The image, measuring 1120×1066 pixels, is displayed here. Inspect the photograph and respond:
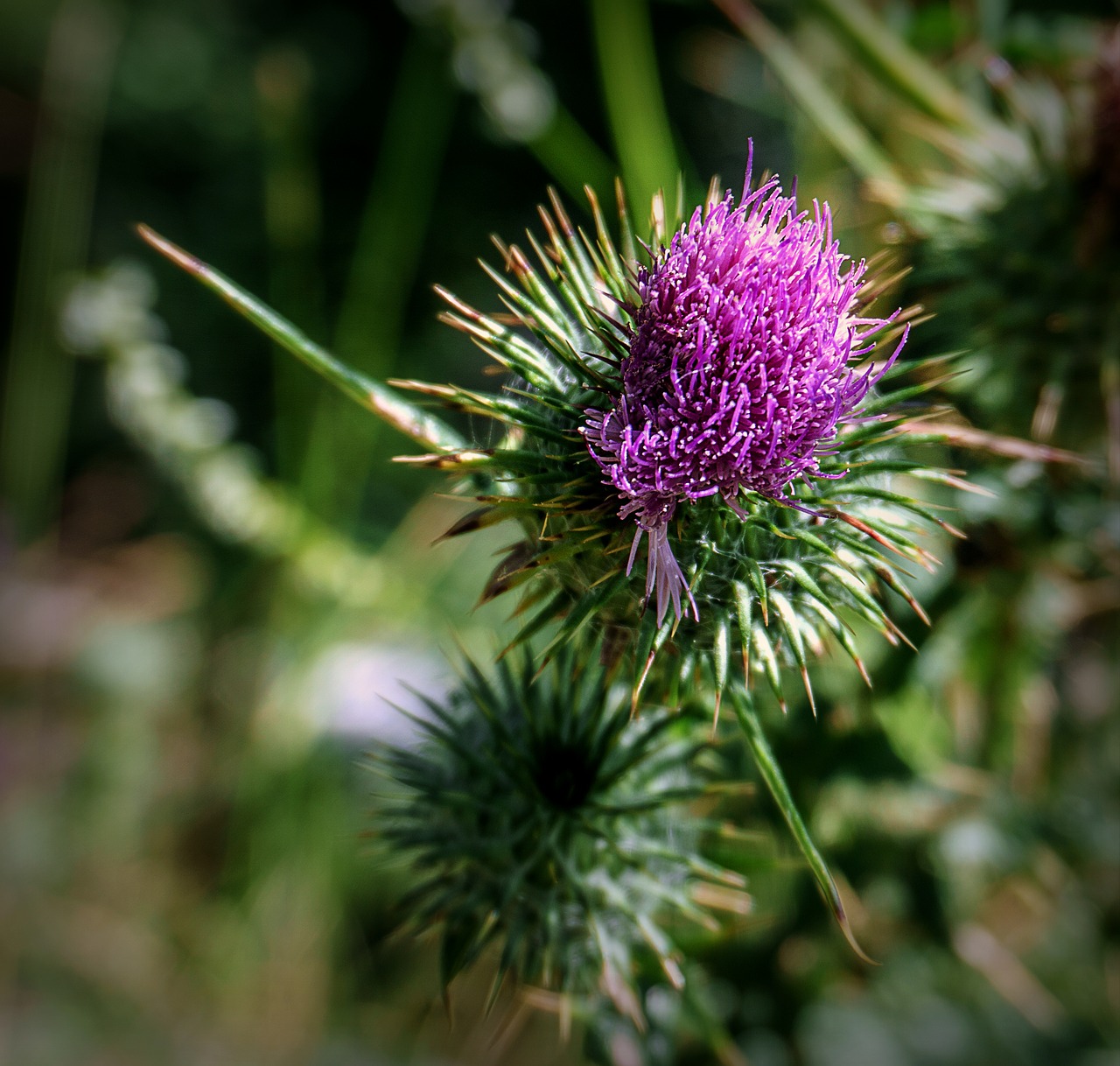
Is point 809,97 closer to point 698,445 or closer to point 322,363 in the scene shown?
point 698,445

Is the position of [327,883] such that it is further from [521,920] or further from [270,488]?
[521,920]

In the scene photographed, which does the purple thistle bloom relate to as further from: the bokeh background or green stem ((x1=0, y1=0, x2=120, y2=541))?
green stem ((x1=0, y1=0, x2=120, y2=541))

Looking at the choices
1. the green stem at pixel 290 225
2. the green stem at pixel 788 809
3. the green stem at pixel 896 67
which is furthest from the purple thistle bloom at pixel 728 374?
the green stem at pixel 290 225

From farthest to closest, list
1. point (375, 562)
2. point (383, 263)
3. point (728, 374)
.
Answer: point (383, 263) < point (375, 562) < point (728, 374)

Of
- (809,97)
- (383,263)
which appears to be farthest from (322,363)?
(383,263)

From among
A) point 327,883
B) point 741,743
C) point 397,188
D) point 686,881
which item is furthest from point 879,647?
point 397,188

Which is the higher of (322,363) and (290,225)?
(290,225)

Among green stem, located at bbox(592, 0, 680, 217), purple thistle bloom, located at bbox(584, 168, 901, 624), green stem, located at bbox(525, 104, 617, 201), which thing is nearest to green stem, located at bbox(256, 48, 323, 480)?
green stem, located at bbox(525, 104, 617, 201)
